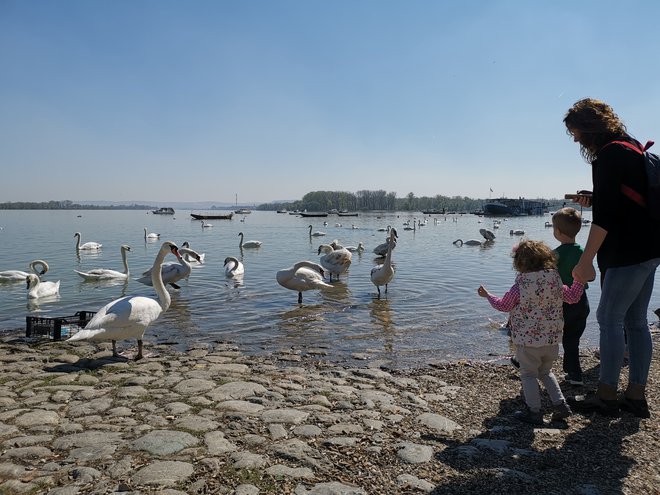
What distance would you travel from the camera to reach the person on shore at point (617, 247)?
4.03 metres

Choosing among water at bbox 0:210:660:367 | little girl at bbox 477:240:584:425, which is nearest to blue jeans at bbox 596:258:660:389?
little girl at bbox 477:240:584:425

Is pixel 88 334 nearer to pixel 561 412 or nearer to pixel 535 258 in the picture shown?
pixel 535 258

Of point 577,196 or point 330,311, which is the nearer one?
point 577,196

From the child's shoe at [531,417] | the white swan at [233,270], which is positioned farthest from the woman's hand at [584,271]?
the white swan at [233,270]

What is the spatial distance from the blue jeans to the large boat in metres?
115

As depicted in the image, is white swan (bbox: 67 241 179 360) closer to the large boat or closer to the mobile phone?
the mobile phone

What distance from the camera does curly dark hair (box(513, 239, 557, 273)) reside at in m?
4.35

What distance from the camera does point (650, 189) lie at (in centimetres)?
398

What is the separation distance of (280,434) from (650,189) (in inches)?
149

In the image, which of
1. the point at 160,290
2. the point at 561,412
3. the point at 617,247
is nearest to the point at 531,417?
the point at 561,412

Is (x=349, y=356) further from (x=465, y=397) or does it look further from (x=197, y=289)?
(x=197, y=289)

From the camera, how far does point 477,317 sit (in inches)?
426

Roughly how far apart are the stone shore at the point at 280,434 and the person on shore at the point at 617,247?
431mm

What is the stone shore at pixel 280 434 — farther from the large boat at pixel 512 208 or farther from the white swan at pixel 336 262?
the large boat at pixel 512 208
